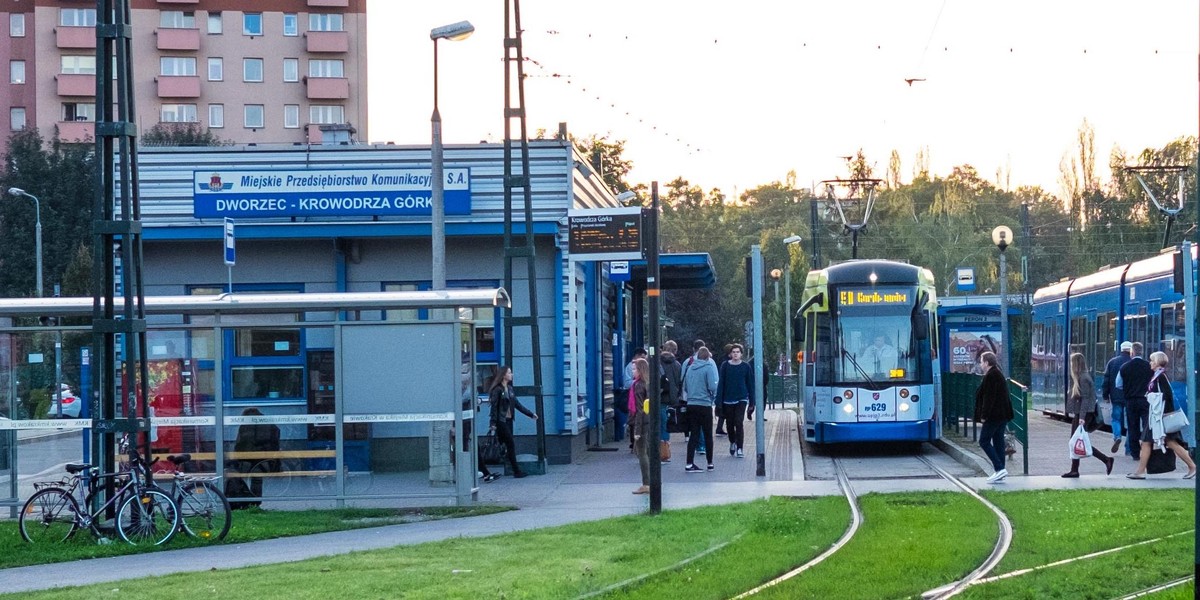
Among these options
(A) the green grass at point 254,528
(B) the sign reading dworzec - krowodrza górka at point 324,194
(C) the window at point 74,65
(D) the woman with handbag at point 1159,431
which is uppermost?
(C) the window at point 74,65

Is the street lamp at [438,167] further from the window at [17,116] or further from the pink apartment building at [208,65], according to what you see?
the window at [17,116]

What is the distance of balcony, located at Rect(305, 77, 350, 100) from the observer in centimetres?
7925

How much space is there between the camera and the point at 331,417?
17.3 meters

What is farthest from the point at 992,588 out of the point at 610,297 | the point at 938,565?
A: the point at 610,297

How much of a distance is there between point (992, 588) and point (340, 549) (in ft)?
18.8

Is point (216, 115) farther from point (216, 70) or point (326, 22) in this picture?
point (326, 22)

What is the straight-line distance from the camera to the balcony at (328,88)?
7925 cm

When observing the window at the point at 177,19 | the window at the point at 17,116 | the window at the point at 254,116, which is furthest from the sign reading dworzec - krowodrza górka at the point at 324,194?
the window at the point at 17,116

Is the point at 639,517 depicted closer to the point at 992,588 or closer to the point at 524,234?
the point at 992,588

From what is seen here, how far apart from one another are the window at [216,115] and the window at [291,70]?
3559mm

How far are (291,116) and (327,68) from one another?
3.05 meters

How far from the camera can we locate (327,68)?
80.0 m

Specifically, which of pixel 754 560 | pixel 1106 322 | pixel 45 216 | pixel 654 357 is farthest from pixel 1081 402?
pixel 45 216

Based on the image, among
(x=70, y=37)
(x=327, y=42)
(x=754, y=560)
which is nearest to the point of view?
(x=754, y=560)
